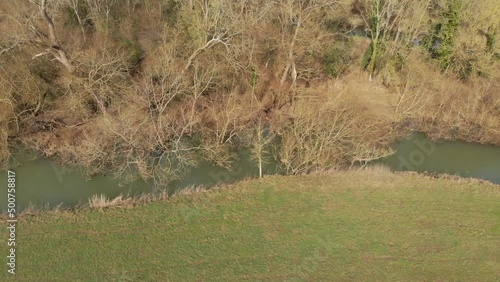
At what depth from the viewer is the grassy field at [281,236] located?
1698cm

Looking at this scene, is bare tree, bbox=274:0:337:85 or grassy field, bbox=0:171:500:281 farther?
bare tree, bbox=274:0:337:85

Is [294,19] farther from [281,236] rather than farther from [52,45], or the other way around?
[281,236]

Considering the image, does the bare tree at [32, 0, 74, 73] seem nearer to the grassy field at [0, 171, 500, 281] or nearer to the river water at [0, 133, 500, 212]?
the river water at [0, 133, 500, 212]

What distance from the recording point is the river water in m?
21.0

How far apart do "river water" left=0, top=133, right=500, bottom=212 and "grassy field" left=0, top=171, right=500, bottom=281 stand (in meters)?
1.88

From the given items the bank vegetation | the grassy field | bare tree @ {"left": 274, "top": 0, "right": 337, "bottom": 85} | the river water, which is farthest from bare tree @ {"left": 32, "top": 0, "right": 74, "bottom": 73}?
bare tree @ {"left": 274, "top": 0, "right": 337, "bottom": 85}

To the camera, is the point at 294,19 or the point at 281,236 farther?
the point at 294,19

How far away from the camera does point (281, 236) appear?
1877 cm

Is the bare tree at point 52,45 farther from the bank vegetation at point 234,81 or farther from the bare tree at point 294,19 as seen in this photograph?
the bare tree at point 294,19

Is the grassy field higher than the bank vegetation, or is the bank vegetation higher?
the bank vegetation

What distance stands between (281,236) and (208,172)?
6.35 meters

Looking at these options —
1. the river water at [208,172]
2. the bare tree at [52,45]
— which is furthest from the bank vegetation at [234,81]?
the river water at [208,172]

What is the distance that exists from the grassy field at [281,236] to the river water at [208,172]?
6.16 feet

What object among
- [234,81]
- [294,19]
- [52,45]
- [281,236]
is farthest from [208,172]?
[294,19]
